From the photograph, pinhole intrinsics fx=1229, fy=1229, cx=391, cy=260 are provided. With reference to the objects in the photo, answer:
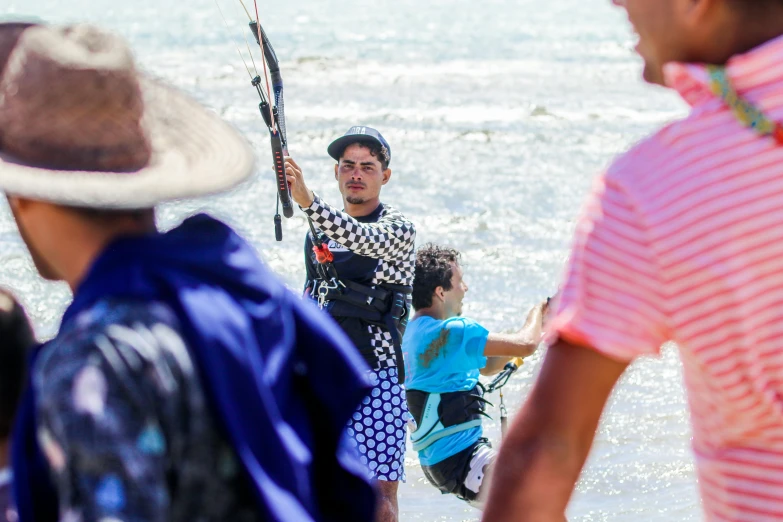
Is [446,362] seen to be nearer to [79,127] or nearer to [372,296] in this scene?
[372,296]

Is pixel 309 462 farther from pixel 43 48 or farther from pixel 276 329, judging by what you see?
Result: pixel 43 48

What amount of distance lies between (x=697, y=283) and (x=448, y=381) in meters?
4.36

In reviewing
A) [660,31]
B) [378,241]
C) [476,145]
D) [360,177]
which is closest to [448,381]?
[378,241]

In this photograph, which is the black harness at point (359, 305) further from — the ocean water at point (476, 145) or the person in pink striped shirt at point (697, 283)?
the person in pink striped shirt at point (697, 283)

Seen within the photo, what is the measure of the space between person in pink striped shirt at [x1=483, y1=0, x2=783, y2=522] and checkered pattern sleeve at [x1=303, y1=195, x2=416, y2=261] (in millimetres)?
3963

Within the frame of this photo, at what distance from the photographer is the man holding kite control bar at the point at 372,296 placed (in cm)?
557

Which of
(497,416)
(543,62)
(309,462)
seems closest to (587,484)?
(497,416)

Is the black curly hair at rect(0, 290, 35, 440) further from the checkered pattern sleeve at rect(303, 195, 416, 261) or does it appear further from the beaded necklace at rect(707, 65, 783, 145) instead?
the checkered pattern sleeve at rect(303, 195, 416, 261)

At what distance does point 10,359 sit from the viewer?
1957 mm

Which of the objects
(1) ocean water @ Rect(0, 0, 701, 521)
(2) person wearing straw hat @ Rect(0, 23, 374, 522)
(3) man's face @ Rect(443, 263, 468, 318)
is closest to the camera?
(2) person wearing straw hat @ Rect(0, 23, 374, 522)

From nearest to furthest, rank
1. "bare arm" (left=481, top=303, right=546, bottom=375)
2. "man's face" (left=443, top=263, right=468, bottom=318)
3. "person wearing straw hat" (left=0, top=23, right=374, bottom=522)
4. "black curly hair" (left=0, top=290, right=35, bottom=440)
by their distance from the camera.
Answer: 1. "person wearing straw hat" (left=0, top=23, right=374, bottom=522)
2. "black curly hair" (left=0, top=290, right=35, bottom=440)
3. "bare arm" (left=481, top=303, right=546, bottom=375)
4. "man's face" (left=443, top=263, right=468, bottom=318)

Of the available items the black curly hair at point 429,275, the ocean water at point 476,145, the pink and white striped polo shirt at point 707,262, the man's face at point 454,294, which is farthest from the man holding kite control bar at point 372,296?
the pink and white striped polo shirt at point 707,262

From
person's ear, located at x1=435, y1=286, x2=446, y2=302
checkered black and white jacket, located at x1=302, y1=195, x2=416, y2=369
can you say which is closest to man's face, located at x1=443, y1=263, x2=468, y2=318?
person's ear, located at x1=435, y1=286, x2=446, y2=302

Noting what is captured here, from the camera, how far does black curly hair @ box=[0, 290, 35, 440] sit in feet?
6.42
